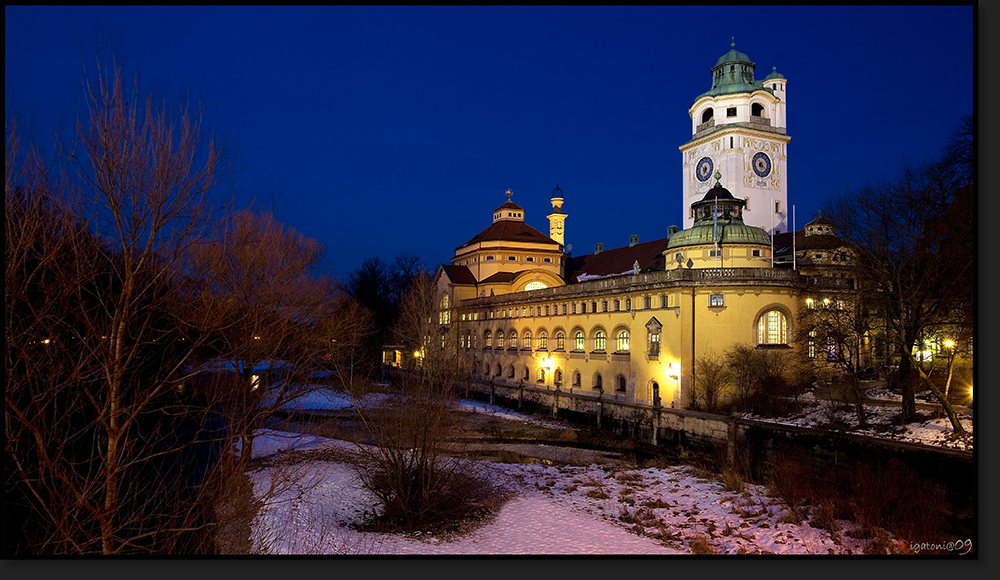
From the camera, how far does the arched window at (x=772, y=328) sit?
32.1m

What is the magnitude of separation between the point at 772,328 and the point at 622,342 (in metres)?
7.64

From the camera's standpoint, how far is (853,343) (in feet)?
88.3

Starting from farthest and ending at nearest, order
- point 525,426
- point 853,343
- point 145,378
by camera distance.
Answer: point 525,426
point 853,343
point 145,378

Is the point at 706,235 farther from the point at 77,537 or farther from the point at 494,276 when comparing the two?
the point at 77,537

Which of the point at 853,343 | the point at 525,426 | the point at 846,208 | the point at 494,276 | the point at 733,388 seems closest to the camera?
the point at 846,208

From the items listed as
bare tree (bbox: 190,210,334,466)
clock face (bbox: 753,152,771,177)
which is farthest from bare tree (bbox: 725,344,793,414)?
clock face (bbox: 753,152,771,177)

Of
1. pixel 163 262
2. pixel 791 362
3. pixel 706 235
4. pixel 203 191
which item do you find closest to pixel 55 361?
pixel 163 262

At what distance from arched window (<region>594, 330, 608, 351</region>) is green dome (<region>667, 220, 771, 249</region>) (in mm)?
Answer: 6828

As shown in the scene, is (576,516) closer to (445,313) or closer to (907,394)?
(907,394)

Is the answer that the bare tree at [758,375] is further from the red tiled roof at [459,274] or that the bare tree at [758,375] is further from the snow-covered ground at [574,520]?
the red tiled roof at [459,274]

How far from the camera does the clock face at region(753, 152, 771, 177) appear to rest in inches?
2206

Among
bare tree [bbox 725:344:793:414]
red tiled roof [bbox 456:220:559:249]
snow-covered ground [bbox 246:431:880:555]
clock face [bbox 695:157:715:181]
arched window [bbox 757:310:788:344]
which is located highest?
clock face [bbox 695:157:715:181]

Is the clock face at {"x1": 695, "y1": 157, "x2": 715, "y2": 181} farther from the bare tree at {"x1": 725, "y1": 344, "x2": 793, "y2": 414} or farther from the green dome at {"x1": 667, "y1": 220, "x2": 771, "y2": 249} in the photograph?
the bare tree at {"x1": 725, "y1": 344, "x2": 793, "y2": 414}

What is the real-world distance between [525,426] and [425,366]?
1841cm
